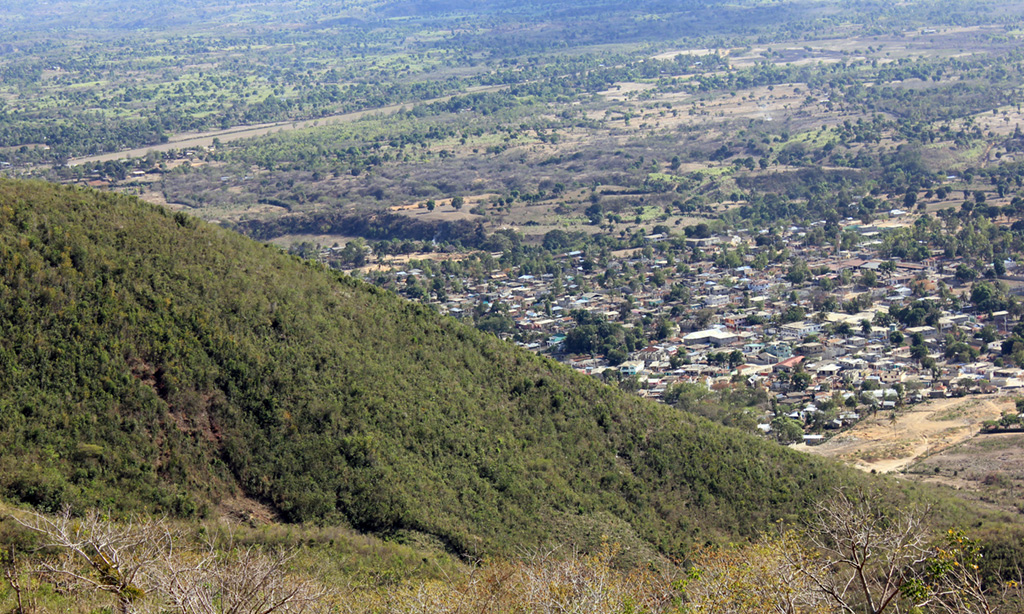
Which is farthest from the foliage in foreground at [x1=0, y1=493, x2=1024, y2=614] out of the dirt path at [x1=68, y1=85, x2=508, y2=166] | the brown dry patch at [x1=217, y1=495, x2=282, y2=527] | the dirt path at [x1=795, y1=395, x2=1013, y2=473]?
the dirt path at [x1=68, y1=85, x2=508, y2=166]

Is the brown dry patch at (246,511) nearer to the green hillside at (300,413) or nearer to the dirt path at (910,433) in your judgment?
the green hillside at (300,413)

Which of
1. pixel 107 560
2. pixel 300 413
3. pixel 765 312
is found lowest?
pixel 765 312

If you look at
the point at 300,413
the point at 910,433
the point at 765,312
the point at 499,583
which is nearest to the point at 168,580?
the point at 499,583

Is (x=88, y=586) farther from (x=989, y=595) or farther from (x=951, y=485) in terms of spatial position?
(x=951, y=485)

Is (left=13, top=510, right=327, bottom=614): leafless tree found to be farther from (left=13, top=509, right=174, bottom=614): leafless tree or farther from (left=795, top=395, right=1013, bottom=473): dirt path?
(left=795, top=395, right=1013, bottom=473): dirt path

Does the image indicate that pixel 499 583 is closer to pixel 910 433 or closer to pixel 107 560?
pixel 107 560

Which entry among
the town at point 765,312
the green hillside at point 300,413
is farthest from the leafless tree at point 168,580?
the town at point 765,312
